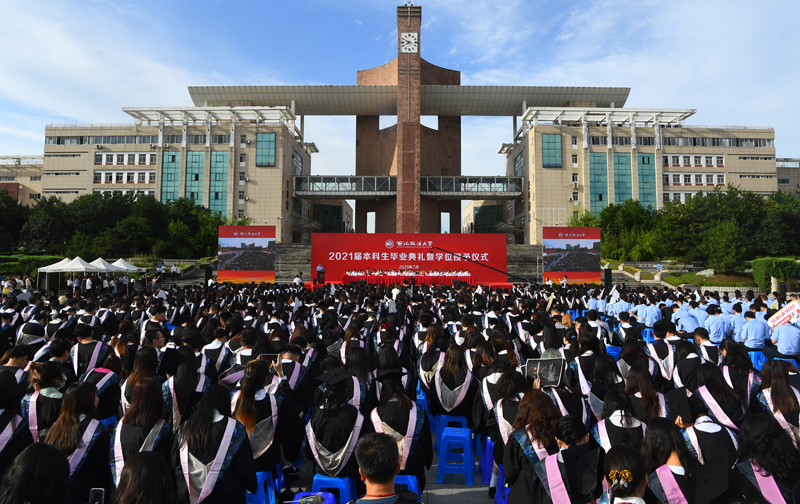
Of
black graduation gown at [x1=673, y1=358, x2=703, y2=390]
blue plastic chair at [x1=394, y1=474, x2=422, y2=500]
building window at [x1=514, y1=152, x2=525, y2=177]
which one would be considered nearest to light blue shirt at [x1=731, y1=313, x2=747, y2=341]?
black graduation gown at [x1=673, y1=358, x2=703, y2=390]

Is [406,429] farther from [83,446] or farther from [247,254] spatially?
[247,254]

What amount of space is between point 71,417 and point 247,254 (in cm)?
2257

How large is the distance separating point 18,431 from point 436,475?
344 cm

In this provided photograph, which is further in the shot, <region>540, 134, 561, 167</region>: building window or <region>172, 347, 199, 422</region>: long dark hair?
<region>540, 134, 561, 167</region>: building window

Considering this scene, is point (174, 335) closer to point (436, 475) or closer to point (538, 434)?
point (436, 475)

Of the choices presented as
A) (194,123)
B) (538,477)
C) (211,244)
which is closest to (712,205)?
(538,477)

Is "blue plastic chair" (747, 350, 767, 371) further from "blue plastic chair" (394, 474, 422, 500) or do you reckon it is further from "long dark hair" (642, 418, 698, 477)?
"blue plastic chair" (394, 474, 422, 500)

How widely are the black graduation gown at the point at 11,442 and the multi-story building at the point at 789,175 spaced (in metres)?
70.2

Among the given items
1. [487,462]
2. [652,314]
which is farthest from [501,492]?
[652,314]

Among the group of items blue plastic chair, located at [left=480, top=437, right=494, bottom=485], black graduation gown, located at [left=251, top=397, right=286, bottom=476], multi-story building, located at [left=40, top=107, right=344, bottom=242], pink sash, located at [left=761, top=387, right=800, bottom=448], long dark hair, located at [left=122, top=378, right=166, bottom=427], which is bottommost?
blue plastic chair, located at [left=480, top=437, right=494, bottom=485]

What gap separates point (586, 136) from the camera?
43781 mm

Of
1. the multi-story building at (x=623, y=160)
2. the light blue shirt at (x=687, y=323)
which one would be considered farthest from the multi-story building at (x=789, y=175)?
the light blue shirt at (x=687, y=323)

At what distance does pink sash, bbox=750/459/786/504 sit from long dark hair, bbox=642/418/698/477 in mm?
387

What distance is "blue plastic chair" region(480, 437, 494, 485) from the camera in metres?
4.45
